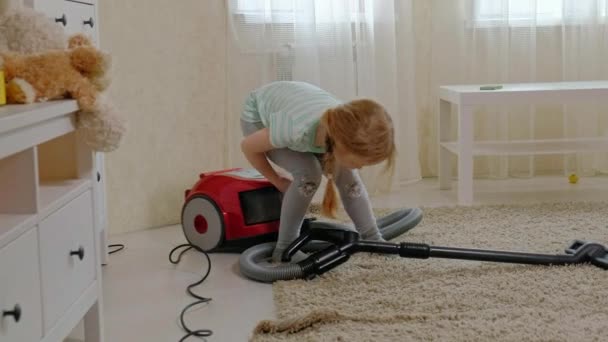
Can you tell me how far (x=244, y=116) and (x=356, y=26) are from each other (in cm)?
80

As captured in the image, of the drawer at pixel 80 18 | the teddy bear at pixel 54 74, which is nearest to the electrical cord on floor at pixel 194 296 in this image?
the teddy bear at pixel 54 74

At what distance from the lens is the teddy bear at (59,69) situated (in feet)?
3.68

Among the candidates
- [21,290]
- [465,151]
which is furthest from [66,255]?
[465,151]

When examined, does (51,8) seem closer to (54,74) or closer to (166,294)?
(54,74)

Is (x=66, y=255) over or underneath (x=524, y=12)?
underneath

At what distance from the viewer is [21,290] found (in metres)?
1.00

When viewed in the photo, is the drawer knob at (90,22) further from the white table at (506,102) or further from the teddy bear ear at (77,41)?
the white table at (506,102)

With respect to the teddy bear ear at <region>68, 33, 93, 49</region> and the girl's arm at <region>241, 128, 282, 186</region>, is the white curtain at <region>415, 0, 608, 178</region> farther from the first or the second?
the teddy bear ear at <region>68, 33, 93, 49</region>

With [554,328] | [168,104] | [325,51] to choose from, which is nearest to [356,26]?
[325,51]

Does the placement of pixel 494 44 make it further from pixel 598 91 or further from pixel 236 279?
pixel 236 279

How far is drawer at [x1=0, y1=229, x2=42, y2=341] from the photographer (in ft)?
3.11

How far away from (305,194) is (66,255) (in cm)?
75

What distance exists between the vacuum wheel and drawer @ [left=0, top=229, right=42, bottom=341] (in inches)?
35.5

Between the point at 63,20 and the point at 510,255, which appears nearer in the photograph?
the point at 63,20
